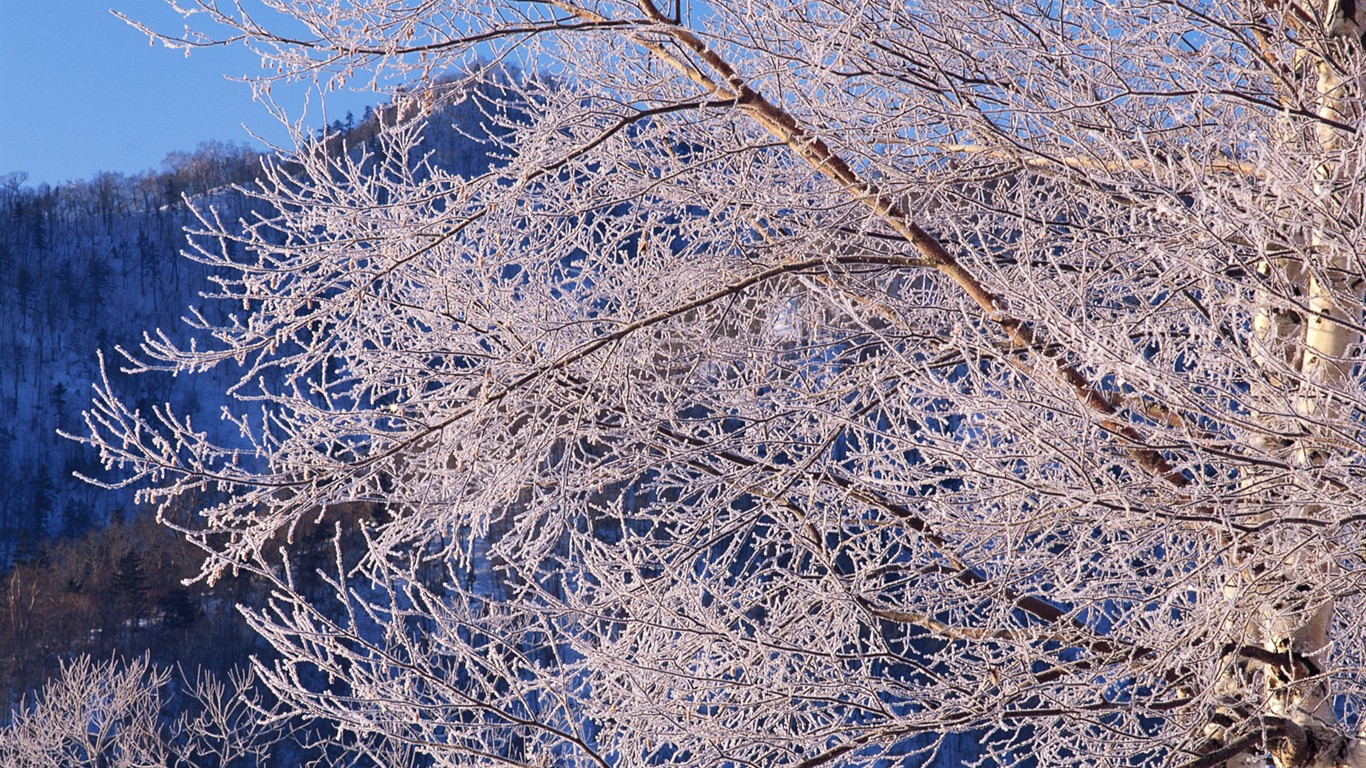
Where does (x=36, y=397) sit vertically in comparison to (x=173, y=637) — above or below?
above

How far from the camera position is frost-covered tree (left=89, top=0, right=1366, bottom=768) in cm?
204

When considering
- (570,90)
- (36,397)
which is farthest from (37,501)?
(570,90)

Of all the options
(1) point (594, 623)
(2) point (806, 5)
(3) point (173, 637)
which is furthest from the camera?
(3) point (173, 637)

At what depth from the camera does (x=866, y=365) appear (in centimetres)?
304

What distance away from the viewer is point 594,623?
3346 mm

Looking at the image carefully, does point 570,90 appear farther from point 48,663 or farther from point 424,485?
point 48,663

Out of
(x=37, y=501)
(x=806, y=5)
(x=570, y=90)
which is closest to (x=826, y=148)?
(x=806, y=5)

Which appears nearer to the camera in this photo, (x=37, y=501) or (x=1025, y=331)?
(x=1025, y=331)

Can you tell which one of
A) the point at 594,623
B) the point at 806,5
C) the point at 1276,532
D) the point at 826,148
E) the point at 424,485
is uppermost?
the point at 806,5

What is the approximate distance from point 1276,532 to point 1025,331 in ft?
2.83

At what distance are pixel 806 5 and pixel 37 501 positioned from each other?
79462 millimetres

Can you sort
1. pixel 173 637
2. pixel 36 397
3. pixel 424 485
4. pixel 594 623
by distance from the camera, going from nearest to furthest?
1. pixel 424 485
2. pixel 594 623
3. pixel 173 637
4. pixel 36 397

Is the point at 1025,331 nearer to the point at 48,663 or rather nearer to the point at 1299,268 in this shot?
the point at 1299,268

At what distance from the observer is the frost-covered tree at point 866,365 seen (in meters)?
2.04
